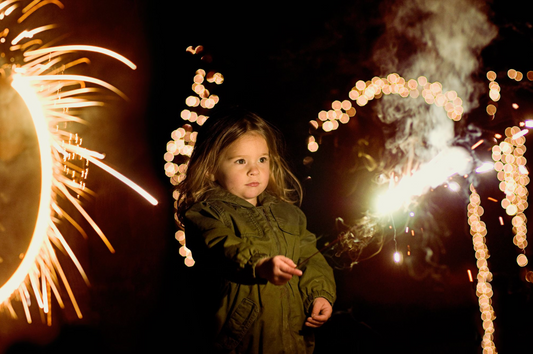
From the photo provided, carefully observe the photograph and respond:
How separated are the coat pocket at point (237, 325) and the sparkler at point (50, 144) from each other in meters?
1.29

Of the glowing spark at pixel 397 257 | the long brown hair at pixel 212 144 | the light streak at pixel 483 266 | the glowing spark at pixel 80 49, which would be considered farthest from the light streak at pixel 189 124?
the light streak at pixel 483 266

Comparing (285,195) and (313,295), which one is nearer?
(313,295)

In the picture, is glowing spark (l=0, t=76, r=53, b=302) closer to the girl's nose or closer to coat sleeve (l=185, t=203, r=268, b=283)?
coat sleeve (l=185, t=203, r=268, b=283)

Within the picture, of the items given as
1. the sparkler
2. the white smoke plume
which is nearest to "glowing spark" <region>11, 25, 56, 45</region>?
the sparkler

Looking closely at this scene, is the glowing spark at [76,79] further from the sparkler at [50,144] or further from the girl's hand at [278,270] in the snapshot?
the girl's hand at [278,270]

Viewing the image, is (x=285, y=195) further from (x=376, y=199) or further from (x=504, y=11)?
(x=504, y=11)

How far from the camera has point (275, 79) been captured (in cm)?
261

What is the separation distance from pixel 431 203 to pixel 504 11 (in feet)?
4.28

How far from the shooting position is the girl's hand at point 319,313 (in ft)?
5.62

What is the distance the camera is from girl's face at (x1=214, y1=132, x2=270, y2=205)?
6.33 ft

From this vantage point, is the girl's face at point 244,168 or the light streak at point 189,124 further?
the light streak at point 189,124

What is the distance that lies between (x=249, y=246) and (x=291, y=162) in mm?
1025

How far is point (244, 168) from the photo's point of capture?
6.37 ft

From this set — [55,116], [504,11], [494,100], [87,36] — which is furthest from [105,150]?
[504,11]
